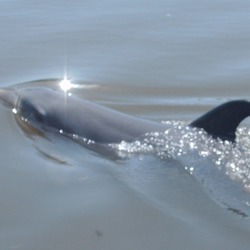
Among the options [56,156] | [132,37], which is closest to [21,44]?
[132,37]

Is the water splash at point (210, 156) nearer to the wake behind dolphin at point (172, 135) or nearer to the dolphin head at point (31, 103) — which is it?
the wake behind dolphin at point (172, 135)

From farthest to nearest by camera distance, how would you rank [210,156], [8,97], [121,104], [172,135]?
[121,104], [8,97], [172,135], [210,156]

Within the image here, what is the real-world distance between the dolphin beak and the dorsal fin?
2165 millimetres

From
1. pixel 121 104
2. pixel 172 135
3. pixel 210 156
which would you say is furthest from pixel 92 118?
pixel 210 156

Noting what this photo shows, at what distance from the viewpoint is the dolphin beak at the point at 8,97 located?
8184 mm

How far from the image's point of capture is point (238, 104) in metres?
6.67

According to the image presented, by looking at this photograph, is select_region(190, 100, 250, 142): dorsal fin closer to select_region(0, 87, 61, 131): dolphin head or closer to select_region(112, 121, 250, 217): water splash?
select_region(112, 121, 250, 217): water splash

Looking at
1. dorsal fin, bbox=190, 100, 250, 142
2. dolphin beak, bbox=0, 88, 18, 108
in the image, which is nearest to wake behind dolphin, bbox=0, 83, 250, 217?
dorsal fin, bbox=190, 100, 250, 142

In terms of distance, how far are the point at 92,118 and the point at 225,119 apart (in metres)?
1.31

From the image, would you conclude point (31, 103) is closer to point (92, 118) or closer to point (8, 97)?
point (8, 97)

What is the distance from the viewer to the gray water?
18.6 feet

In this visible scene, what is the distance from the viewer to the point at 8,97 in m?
8.32

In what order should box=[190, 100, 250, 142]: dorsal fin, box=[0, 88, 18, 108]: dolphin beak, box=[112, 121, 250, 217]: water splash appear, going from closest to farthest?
1. box=[112, 121, 250, 217]: water splash
2. box=[190, 100, 250, 142]: dorsal fin
3. box=[0, 88, 18, 108]: dolphin beak

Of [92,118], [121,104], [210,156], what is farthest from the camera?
[121,104]
